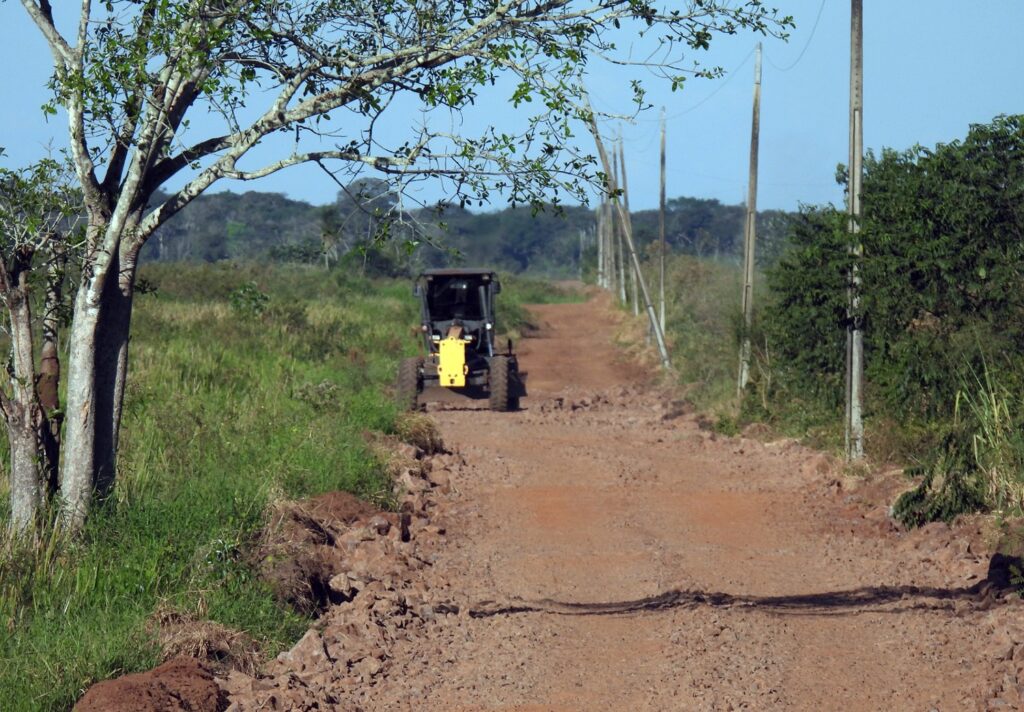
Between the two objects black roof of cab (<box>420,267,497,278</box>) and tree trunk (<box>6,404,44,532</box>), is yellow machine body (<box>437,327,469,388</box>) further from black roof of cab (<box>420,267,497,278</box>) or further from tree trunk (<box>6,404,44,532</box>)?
tree trunk (<box>6,404,44,532</box>)

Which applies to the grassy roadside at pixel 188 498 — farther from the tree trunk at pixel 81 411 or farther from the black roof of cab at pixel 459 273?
the black roof of cab at pixel 459 273

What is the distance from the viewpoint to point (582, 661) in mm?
7238

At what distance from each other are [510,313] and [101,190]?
1287 inches

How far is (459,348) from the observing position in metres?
21.6

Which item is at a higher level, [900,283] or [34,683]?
[900,283]

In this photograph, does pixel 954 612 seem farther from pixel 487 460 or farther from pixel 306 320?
pixel 306 320

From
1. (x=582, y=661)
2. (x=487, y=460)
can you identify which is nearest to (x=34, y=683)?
Answer: (x=582, y=661)

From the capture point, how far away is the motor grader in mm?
21422

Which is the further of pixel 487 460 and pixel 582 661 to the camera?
pixel 487 460

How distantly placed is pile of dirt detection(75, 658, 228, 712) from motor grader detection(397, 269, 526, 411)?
45.1 ft

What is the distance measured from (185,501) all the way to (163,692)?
11.4ft

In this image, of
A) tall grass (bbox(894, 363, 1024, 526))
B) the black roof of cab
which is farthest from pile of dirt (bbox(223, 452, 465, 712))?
the black roof of cab

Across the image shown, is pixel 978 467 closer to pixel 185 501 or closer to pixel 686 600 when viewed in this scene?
pixel 686 600

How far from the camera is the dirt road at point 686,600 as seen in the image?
677 centimetres
